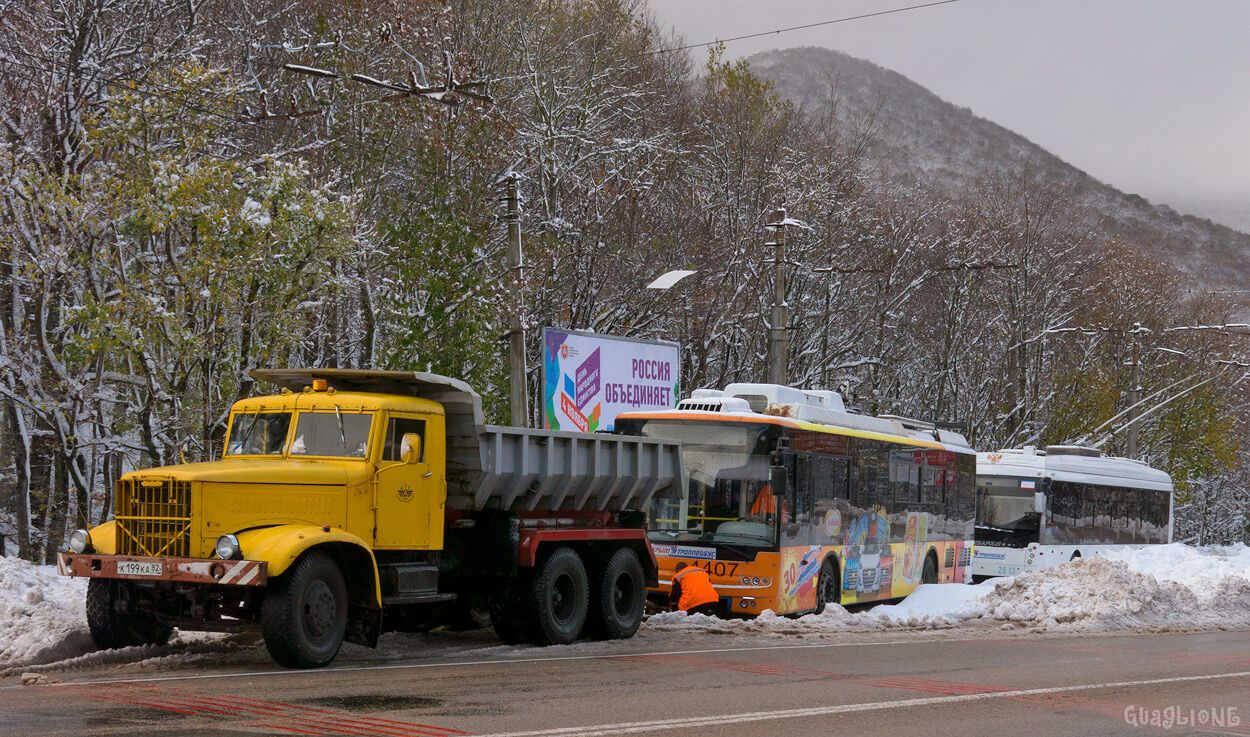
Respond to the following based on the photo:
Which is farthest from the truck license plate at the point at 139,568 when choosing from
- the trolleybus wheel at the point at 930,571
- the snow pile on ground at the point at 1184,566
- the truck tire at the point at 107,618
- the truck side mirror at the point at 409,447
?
the snow pile on ground at the point at 1184,566

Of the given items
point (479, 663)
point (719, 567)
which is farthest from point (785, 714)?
point (719, 567)

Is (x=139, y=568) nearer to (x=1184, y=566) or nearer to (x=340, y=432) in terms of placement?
(x=340, y=432)

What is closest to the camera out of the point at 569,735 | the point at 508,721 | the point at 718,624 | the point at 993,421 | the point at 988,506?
the point at 569,735

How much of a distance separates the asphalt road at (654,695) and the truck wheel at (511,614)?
0.45 metres

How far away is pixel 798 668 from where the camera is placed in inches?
554

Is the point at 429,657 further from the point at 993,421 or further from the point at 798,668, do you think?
the point at 993,421

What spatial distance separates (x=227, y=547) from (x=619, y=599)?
5.66 m

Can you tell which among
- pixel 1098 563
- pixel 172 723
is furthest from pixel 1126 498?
pixel 172 723

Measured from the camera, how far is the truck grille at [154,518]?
13.0 meters

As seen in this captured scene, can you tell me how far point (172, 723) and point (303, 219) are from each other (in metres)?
12.3

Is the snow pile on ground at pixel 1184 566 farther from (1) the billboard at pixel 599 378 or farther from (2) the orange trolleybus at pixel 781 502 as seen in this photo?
(1) the billboard at pixel 599 378

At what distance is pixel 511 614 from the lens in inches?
609

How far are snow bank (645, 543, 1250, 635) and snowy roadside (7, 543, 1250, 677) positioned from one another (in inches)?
0.8

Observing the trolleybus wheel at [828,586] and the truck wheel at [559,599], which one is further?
the trolleybus wheel at [828,586]
